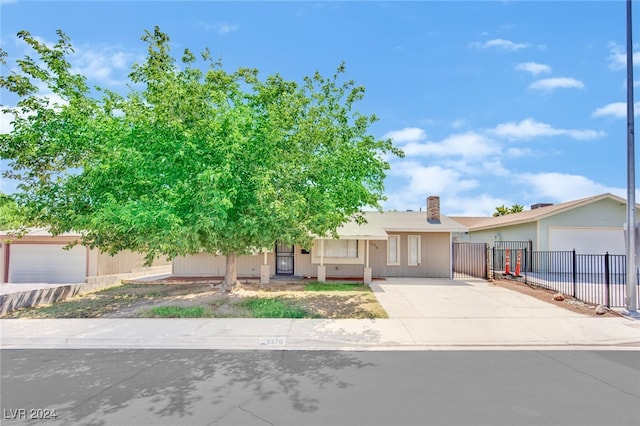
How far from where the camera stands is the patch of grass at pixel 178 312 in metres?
9.23

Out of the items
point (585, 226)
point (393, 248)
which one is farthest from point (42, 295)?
point (585, 226)

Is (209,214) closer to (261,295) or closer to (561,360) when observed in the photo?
(261,295)

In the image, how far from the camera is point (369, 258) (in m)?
17.8

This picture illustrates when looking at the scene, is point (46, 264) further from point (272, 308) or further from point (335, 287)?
point (335, 287)

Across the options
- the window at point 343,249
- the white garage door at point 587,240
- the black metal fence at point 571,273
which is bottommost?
the black metal fence at point 571,273

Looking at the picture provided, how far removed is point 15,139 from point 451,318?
1295 cm

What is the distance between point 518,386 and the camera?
4934 mm

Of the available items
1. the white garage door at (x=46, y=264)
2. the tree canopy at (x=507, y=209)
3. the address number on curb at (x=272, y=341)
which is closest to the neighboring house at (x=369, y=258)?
the white garage door at (x=46, y=264)

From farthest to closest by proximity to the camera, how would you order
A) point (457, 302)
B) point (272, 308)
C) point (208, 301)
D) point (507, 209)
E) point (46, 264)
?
point (507, 209)
point (46, 264)
point (457, 302)
point (208, 301)
point (272, 308)

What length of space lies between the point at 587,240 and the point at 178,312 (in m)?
21.2

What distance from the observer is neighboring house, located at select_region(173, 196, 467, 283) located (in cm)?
1723

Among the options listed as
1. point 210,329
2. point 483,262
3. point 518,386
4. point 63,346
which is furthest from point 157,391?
point 483,262

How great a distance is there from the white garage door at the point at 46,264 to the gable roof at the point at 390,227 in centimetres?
1349

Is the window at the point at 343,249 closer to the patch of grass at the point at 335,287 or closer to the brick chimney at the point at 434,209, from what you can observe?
the patch of grass at the point at 335,287
